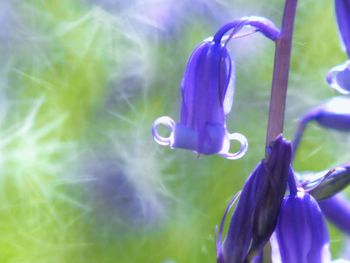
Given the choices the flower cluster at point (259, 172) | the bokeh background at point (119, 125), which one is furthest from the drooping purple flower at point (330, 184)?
the bokeh background at point (119, 125)

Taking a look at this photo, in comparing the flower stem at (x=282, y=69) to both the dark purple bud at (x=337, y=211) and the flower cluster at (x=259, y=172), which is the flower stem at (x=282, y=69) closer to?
the flower cluster at (x=259, y=172)

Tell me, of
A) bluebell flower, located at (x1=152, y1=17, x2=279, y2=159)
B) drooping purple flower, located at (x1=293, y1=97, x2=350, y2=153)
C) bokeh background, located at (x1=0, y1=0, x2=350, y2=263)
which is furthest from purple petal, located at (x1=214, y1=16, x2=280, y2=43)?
bokeh background, located at (x1=0, y1=0, x2=350, y2=263)

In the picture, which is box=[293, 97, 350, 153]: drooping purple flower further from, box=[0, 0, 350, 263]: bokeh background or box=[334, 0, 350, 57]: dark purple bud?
box=[0, 0, 350, 263]: bokeh background

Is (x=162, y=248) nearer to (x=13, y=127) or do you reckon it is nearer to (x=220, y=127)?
(x=13, y=127)

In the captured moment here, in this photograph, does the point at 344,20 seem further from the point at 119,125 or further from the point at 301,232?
the point at 119,125

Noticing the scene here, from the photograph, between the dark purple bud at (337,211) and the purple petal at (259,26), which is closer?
the purple petal at (259,26)

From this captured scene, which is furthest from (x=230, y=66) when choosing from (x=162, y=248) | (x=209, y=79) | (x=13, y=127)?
(x=13, y=127)

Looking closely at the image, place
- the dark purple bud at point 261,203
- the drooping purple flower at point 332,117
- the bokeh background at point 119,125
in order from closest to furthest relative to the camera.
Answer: the dark purple bud at point 261,203, the drooping purple flower at point 332,117, the bokeh background at point 119,125
